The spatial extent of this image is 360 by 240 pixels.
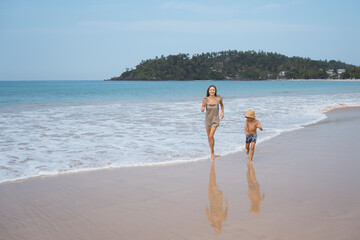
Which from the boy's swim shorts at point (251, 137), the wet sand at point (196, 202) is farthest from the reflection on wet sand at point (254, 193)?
the boy's swim shorts at point (251, 137)

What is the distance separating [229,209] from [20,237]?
2472 millimetres

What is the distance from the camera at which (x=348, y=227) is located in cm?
375

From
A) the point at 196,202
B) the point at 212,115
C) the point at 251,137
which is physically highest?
the point at 212,115

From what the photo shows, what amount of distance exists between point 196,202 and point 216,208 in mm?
349

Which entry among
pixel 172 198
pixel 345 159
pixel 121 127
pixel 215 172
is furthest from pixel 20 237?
pixel 121 127

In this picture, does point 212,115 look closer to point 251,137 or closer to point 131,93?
point 251,137

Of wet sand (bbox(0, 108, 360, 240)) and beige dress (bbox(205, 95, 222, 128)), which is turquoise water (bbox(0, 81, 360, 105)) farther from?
wet sand (bbox(0, 108, 360, 240))

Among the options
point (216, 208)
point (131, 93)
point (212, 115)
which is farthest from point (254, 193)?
point (131, 93)

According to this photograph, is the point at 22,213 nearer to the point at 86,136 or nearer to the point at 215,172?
the point at 215,172

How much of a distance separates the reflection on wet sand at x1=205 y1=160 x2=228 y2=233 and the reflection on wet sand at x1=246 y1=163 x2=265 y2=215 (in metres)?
0.35

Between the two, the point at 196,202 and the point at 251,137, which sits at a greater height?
the point at 251,137

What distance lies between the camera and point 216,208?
440cm

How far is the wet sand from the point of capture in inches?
149

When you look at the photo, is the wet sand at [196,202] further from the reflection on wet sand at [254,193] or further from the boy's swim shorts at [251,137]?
the boy's swim shorts at [251,137]
